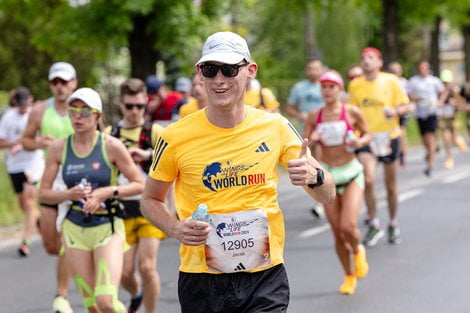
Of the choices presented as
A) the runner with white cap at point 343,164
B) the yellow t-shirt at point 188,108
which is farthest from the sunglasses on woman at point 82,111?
the yellow t-shirt at point 188,108

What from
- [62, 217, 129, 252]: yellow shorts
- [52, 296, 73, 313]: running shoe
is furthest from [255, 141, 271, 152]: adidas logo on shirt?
[52, 296, 73, 313]: running shoe

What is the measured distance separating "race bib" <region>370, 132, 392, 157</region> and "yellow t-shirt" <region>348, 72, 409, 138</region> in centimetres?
7

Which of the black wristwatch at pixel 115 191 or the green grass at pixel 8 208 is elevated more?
the black wristwatch at pixel 115 191

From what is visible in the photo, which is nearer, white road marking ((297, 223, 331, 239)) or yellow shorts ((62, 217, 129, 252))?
yellow shorts ((62, 217, 129, 252))

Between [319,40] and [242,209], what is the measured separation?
56.7 metres

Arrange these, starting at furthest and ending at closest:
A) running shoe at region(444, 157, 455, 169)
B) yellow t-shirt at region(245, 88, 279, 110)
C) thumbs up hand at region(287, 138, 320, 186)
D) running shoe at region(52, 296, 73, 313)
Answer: running shoe at region(444, 157, 455, 169), yellow t-shirt at region(245, 88, 279, 110), running shoe at region(52, 296, 73, 313), thumbs up hand at region(287, 138, 320, 186)

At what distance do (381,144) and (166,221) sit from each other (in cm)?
758

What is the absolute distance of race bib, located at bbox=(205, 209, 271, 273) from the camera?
4.93 m

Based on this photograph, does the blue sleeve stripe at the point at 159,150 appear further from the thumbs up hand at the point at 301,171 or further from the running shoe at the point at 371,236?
the running shoe at the point at 371,236

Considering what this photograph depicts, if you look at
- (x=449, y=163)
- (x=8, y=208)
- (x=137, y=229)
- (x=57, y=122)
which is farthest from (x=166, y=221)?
(x=449, y=163)

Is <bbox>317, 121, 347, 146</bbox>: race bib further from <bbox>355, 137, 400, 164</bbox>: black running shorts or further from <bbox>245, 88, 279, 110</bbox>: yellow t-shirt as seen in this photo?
<bbox>245, 88, 279, 110</bbox>: yellow t-shirt

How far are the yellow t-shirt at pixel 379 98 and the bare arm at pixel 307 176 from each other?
7.45 metres

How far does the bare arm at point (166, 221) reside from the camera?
4633 millimetres

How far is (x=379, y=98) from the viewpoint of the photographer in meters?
12.2
